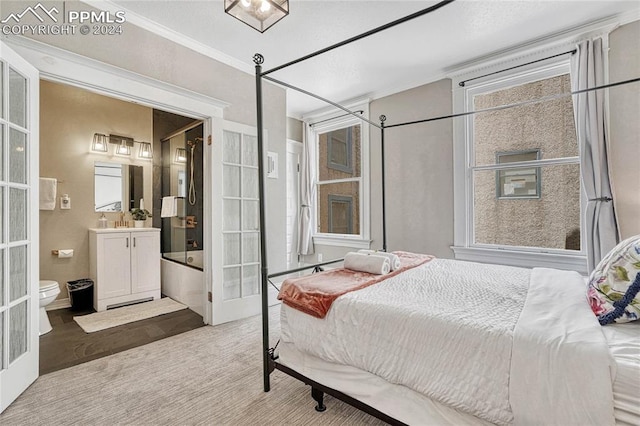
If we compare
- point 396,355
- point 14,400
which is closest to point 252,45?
point 396,355

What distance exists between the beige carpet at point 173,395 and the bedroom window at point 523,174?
2.39 meters

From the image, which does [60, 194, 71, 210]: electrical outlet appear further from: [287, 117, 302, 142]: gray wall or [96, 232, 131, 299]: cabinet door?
[287, 117, 302, 142]: gray wall

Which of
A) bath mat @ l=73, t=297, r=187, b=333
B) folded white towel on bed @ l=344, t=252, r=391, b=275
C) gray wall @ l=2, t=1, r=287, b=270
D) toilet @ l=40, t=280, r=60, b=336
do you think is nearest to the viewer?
folded white towel on bed @ l=344, t=252, r=391, b=275

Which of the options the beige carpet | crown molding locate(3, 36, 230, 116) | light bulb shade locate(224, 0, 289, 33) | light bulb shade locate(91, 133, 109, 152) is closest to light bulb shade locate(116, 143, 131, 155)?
light bulb shade locate(91, 133, 109, 152)

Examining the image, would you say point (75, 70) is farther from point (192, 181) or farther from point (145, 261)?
point (145, 261)

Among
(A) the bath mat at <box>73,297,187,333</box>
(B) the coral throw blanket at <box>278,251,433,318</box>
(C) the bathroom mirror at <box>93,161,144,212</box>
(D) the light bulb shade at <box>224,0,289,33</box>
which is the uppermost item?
(D) the light bulb shade at <box>224,0,289,33</box>

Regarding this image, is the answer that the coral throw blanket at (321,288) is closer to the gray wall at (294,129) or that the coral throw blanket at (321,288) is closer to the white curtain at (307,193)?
the white curtain at (307,193)

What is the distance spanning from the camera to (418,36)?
2.87m

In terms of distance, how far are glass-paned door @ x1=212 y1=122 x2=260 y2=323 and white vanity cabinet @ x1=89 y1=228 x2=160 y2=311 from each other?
1380mm

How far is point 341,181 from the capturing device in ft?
15.4

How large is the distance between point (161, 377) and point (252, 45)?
295cm

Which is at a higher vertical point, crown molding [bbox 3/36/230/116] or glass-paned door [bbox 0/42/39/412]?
crown molding [bbox 3/36/230/116]

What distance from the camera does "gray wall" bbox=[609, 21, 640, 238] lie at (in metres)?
2.49

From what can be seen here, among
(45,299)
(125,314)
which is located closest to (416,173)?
(125,314)
